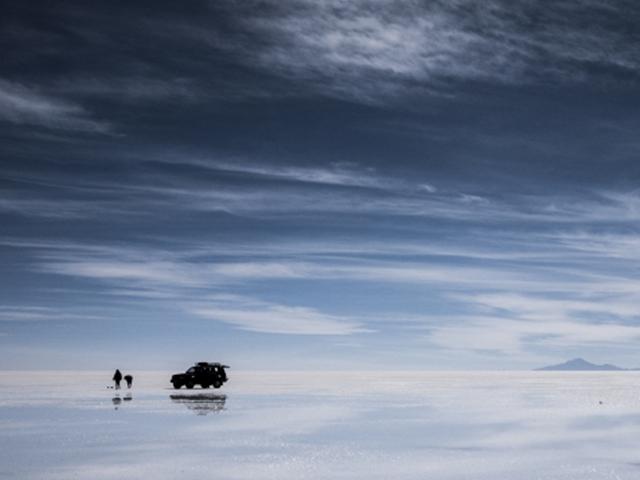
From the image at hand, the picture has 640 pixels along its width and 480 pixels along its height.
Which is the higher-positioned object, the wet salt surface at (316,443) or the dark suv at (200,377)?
the dark suv at (200,377)

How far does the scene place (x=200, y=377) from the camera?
70625 mm

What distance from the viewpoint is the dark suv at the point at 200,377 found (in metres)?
70.2

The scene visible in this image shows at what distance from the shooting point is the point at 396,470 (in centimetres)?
1942

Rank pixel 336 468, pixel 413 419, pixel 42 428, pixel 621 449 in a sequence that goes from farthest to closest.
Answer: pixel 413 419, pixel 42 428, pixel 621 449, pixel 336 468

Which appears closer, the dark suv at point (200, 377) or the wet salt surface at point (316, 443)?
the wet salt surface at point (316, 443)

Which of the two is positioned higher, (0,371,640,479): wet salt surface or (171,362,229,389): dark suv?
(171,362,229,389): dark suv

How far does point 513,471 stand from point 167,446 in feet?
35.2

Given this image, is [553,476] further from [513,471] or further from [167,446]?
[167,446]

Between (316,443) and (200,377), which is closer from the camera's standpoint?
(316,443)

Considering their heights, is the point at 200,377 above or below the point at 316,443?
above

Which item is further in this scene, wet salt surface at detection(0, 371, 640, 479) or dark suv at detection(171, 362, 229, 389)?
dark suv at detection(171, 362, 229, 389)

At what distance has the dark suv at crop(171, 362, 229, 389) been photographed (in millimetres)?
70250

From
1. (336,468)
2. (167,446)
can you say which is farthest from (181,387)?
(336,468)

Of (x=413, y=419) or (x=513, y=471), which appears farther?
(x=413, y=419)
